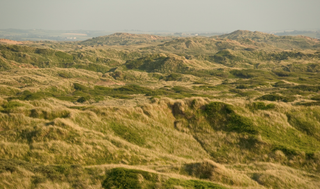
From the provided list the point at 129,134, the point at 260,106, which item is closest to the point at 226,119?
the point at 260,106

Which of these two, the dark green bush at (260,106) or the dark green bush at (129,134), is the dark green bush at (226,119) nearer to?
the dark green bush at (260,106)

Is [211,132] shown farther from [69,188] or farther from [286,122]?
[69,188]

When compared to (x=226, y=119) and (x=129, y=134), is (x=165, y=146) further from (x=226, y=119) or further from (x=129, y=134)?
(x=226, y=119)

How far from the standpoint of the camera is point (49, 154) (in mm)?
18672

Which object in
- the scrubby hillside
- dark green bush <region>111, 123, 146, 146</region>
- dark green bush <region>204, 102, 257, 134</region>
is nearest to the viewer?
the scrubby hillside

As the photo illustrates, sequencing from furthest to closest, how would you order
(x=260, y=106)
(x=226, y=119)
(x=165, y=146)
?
1. (x=260, y=106)
2. (x=226, y=119)
3. (x=165, y=146)

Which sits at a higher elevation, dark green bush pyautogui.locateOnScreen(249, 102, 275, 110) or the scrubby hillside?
dark green bush pyautogui.locateOnScreen(249, 102, 275, 110)

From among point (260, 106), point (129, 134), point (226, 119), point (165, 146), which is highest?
point (260, 106)

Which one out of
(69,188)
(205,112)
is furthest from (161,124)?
(69,188)

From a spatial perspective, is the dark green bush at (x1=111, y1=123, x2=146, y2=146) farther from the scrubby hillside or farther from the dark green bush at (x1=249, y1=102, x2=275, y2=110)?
the dark green bush at (x1=249, y1=102, x2=275, y2=110)

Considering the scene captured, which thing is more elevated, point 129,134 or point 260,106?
point 260,106

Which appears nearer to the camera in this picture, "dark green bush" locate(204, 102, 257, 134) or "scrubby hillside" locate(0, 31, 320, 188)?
"scrubby hillside" locate(0, 31, 320, 188)

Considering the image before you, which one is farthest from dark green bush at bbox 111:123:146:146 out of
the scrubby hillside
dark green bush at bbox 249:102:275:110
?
dark green bush at bbox 249:102:275:110

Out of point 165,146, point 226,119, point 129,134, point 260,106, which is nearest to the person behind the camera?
point 165,146
